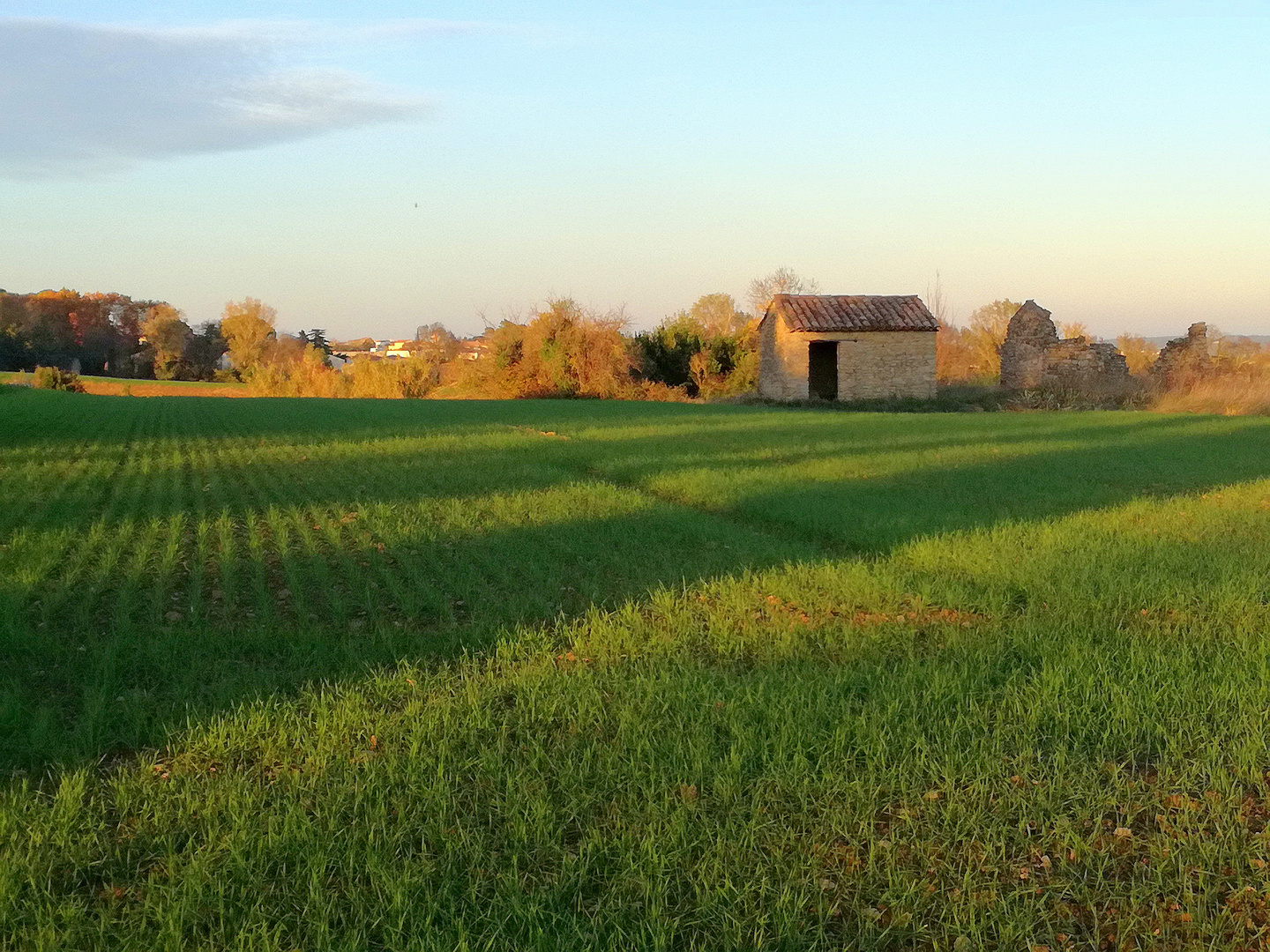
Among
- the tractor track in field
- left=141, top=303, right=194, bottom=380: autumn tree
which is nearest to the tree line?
left=141, top=303, right=194, bottom=380: autumn tree

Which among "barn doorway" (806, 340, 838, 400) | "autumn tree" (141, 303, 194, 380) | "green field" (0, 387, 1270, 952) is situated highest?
"autumn tree" (141, 303, 194, 380)

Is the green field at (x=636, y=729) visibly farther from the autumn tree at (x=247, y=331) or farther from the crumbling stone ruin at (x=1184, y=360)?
the autumn tree at (x=247, y=331)

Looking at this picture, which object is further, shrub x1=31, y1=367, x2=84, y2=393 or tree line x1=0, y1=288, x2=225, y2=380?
tree line x1=0, y1=288, x2=225, y2=380

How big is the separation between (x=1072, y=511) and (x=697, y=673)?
24.4 feet

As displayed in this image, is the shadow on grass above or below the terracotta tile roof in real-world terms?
below

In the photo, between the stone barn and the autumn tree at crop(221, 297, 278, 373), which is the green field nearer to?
the stone barn

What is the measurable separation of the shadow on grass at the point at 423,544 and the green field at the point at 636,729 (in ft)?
0.16

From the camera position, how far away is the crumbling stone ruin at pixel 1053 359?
3678 centimetres

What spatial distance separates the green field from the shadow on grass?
0.05 m

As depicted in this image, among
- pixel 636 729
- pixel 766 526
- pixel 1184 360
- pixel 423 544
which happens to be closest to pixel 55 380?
pixel 1184 360

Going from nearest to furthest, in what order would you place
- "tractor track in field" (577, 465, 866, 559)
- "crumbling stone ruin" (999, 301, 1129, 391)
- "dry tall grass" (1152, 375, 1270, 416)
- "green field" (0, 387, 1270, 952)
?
"green field" (0, 387, 1270, 952), "tractor track in field" (577, 465, 866, 559), "dry tall grass" (1152, 375, 1270, 416), "crumbling stone ruin" (999, 301, 1129, 391)

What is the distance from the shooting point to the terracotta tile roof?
38.4 m

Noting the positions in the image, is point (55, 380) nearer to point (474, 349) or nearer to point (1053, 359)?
point (474, 349)

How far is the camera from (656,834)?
3865 mm
